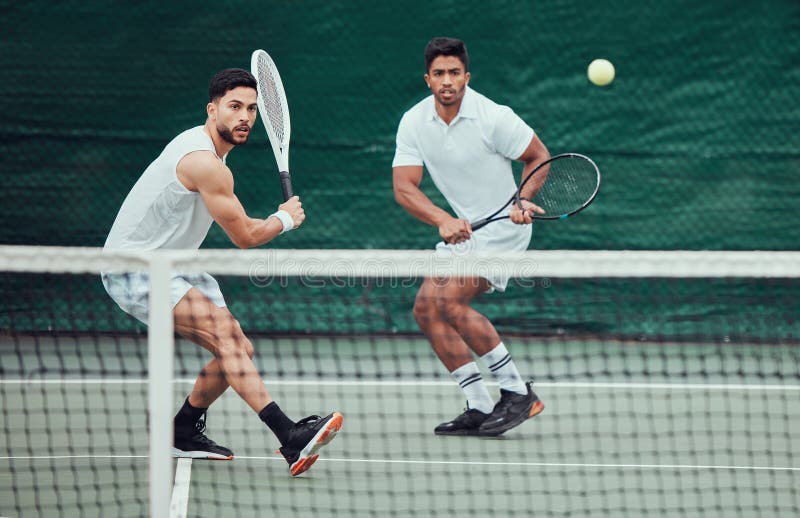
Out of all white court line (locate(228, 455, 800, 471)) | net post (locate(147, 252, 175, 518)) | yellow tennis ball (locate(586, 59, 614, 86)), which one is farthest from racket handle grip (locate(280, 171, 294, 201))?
yellow tennis ball (locate(586, 59, 614, 86))

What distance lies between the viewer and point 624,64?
631 cm

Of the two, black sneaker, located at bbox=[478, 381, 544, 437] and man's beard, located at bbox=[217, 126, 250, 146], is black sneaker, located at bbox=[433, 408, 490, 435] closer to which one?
black sneaker, located at bbox=[478, 381, 544, 437]

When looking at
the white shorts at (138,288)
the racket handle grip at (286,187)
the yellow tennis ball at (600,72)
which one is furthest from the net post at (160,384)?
the yellow tennis ball at (600,72)

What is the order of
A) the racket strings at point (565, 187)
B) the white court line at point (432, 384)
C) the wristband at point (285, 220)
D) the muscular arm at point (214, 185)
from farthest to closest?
1. the white court line at point (432, 384)
2. the racket strings at point (565, 187)
3. the wristband at point (285, 220)
4. the muscular arm at point (214, 185)

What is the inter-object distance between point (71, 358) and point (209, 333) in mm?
2501

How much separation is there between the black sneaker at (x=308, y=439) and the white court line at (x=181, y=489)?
317 mm

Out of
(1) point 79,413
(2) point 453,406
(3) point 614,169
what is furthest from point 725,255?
(3) point 614,169

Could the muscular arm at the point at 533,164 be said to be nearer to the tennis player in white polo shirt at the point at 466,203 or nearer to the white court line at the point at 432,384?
the tennis player in white polo shirt at the point at 466,203

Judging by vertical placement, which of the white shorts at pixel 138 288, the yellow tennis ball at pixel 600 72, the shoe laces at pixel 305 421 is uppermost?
the yellow tennis ball at pixel 600 72

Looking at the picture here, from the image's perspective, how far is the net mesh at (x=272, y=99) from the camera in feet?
13.8

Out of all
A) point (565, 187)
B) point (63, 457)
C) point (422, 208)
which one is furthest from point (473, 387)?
point (63, 457)

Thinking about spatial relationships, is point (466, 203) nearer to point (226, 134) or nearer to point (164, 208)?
point (226, 134)

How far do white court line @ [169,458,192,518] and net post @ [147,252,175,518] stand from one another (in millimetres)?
312

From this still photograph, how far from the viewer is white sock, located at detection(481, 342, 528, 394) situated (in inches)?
165
